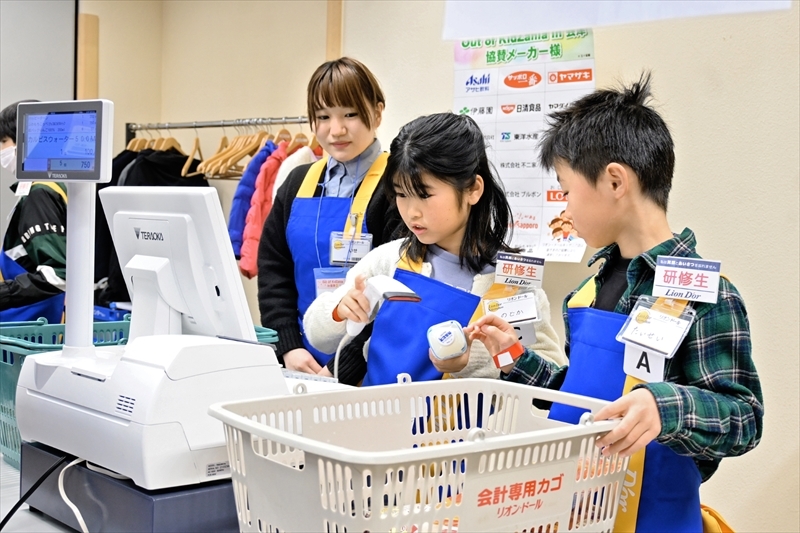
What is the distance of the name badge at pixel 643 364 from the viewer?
46.6 inches

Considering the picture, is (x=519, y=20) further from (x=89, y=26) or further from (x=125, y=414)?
(x=89, y=26)

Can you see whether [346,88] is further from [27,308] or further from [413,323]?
[27,308]

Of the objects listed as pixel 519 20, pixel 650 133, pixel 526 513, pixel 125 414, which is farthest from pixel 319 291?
pixel 526 513

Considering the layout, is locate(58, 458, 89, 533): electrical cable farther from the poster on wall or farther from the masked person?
the poster on wall

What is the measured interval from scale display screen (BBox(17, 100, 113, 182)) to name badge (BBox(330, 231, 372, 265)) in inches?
36.4

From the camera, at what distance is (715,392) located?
1.18 meters

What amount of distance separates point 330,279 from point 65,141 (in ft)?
3.13

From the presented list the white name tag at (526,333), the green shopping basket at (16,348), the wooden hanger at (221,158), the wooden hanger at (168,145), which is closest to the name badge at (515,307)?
the white name tag at (526,333)

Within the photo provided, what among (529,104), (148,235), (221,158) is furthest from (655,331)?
(221,158)

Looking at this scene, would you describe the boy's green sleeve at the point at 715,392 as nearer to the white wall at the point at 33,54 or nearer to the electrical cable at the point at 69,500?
the electrical cable at the point at 69,500

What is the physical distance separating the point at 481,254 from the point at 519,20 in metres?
0.60

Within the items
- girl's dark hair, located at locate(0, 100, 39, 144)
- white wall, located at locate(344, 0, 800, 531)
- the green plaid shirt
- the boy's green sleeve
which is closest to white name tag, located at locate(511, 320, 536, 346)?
the green plaid shirt

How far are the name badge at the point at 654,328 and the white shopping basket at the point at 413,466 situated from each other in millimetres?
114

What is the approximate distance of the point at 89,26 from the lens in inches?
189
